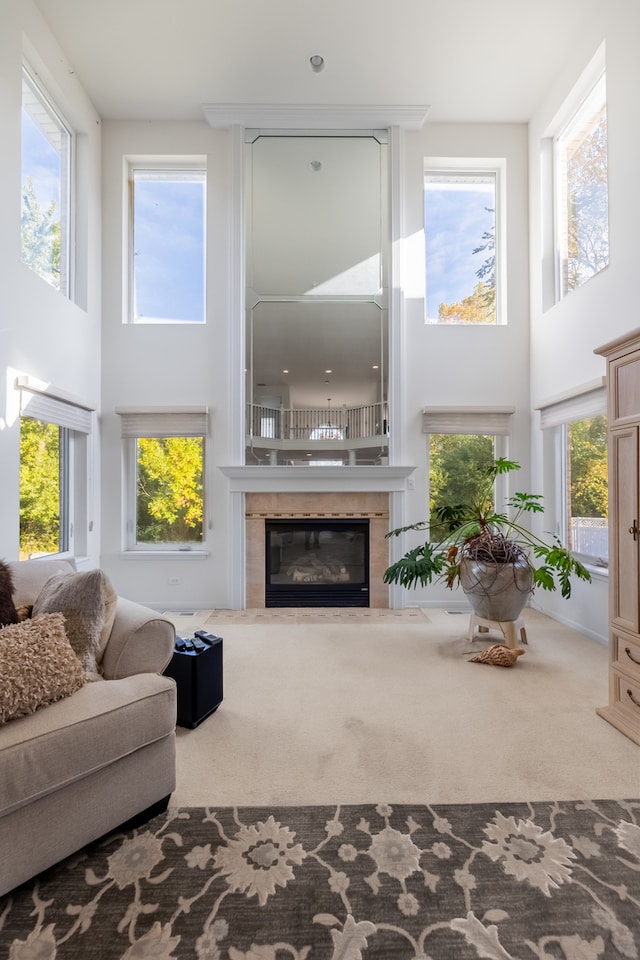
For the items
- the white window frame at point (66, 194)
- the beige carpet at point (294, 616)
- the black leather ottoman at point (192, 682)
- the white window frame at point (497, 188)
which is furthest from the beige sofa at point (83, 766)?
the white window frame at point (497, 188)

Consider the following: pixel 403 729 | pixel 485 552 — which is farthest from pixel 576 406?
pixel 403 729

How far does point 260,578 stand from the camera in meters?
4.99

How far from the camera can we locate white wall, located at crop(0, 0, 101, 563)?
11.0ft

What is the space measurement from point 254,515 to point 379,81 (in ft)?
13.7

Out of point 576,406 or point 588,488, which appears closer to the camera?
point 576,406

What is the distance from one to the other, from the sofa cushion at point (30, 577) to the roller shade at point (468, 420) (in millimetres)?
3633

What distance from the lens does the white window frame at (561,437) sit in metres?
4.00

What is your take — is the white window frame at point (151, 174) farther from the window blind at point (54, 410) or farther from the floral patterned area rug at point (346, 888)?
the floral patterned area rug at point (346, 888)

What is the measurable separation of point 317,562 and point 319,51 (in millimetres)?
4549

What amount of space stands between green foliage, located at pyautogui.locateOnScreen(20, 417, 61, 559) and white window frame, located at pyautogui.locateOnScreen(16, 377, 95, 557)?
4.7 inches

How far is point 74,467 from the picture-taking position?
4723 mm

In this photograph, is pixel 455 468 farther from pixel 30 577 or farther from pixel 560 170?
pixel 30 577

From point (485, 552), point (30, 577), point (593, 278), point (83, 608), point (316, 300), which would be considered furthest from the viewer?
point (316, 300)

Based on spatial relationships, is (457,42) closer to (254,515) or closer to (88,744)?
(254,515)
